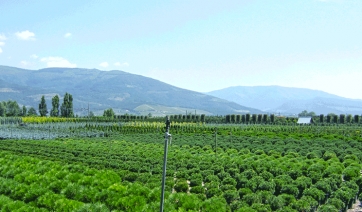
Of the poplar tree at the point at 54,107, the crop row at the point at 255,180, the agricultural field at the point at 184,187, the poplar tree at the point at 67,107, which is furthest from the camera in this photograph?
the poplar tree at the point at 54,107

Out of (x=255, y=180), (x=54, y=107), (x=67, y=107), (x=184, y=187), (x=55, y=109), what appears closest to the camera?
(x=184, y=187)

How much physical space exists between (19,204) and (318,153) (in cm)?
2036

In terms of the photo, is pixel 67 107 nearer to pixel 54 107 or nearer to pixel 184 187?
pixel 54 107

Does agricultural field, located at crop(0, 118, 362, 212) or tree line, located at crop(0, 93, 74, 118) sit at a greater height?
tree line, located at crop(0, 93, 74, 118)

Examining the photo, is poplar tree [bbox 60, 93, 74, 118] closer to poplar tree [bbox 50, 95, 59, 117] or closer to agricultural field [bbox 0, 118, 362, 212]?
poplar tree [bbox 50, 95, 59, 117]

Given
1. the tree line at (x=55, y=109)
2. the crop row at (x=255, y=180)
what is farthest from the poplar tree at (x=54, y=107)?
the crop row at (x=255, y=180)

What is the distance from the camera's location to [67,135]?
50531 millimetres

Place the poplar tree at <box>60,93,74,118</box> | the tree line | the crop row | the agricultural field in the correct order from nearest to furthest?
1. the agricultural field
2. the crop row
3. the poplar tree at <box>60,93,74,118</box>
4. the tree line

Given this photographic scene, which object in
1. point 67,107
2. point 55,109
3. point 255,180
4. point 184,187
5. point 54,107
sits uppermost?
point 67,107

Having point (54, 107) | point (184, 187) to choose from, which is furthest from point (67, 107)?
point (184, 187)

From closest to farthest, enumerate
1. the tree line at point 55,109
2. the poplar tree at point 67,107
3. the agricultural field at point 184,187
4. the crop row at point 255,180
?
the agricultural field at point 184,187
the crop row at point 255,180
the poplar tree at point 67,107
the tree line at point 55,109

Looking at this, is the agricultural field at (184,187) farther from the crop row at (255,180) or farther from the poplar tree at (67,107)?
the poplar tree at (67,107)

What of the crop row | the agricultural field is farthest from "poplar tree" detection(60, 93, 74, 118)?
the agricultural field

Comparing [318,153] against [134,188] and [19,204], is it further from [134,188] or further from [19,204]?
[19,204]
